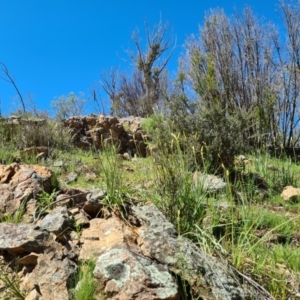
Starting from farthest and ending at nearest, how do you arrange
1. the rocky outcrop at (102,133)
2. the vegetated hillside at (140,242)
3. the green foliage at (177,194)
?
the rocky outcrop at (102,133)
the green foliage at (177,194)
the vegetated hillside at (140,242)

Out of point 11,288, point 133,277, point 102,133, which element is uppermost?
point 102,133

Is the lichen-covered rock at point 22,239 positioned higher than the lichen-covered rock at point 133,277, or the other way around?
the lichen-covered rock at point 22,239

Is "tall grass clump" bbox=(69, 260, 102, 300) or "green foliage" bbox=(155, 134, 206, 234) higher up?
"green foliage" bbox=(155, 134, 206, 234)

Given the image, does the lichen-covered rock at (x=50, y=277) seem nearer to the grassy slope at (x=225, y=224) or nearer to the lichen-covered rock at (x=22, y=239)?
the lichen-covered rock at (x=22, y=239)

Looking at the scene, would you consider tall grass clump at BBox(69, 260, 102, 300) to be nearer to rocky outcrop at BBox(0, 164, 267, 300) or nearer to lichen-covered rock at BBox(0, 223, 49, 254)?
rocky outcrop at BBox(0, 164, 267, 300)

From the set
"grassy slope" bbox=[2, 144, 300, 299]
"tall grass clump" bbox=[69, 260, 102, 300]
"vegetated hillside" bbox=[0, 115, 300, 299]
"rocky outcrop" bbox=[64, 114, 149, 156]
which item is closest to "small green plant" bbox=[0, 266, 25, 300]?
"vegetated hillside" bbox=[0, 115, 300, 299]

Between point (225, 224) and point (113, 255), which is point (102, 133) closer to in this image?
point (225, 224)

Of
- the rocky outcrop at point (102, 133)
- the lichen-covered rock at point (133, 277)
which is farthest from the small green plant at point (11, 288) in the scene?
the rocky outcrop at point (102, 133)

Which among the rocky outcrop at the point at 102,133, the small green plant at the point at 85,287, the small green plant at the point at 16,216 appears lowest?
the small green plant at the point at 85,287

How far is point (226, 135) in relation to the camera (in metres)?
6.11

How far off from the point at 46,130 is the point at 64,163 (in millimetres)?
1663

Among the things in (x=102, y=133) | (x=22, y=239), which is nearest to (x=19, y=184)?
(x=22, y=239)

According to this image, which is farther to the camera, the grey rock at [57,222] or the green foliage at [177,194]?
the green foliage at [177,194]

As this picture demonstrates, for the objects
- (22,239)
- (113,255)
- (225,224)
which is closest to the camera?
(113,255)
